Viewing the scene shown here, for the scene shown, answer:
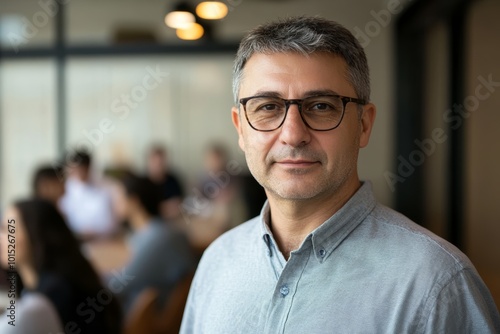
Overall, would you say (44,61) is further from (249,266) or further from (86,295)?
(249,266)

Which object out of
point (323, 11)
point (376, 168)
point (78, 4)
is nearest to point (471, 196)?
point (376, 168)

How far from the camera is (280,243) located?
48.6 inches

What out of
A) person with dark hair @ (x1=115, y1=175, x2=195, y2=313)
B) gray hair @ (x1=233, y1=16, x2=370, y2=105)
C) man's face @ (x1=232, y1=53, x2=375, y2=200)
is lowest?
person with dark hair @ (x1=115, y1=175, x2=195, y2=313)

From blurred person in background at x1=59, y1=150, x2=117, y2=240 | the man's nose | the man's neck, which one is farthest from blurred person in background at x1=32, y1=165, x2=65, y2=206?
the man's nose

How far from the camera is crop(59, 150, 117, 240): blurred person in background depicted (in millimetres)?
4891

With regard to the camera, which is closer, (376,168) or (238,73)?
(238,73)

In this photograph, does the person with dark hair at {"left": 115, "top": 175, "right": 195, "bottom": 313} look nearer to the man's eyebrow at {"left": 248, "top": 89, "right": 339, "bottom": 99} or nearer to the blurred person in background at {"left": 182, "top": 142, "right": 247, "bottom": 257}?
the blurred person in background at {"left": 182, "top": 142, "right": 247, "bottom": 257}

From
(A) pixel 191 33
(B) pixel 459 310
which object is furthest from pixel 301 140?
(A) pixel 191 33

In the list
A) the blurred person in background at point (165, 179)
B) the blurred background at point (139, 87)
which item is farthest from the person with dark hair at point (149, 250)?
the blurred background at point (139, 87)

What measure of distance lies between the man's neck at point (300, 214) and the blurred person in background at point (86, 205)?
3807 mm

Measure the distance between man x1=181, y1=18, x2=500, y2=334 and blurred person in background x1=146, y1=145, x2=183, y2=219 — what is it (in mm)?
4119

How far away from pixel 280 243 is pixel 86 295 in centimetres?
157

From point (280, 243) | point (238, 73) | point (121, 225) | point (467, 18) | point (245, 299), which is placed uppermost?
point (467, 18)

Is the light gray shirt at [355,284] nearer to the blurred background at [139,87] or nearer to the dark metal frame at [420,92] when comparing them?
the dark metal frame at [420,92]
